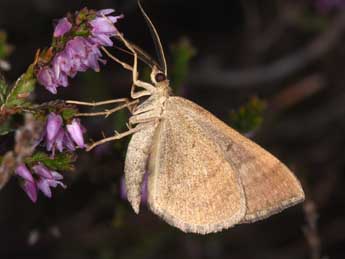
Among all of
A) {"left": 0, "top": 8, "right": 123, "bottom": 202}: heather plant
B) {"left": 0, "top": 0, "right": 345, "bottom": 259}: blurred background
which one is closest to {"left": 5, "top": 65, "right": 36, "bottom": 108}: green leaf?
{"left": 0, "top": 8, "right": 123, "bottom": 202}: heather plant

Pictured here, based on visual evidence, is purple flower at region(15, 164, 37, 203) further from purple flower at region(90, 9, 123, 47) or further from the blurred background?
the blurred background

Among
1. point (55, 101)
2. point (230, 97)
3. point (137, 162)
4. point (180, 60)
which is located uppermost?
point (230, 97)

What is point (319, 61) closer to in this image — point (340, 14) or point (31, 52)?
point (340, 14)

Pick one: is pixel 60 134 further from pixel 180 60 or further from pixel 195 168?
pixel 180 60

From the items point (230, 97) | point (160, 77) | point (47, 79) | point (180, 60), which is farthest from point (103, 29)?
point (230, 97)

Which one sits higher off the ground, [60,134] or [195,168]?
[60,134]

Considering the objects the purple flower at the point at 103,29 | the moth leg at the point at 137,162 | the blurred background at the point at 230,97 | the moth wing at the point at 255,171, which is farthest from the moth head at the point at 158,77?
the blurred background at the point at 230,97
